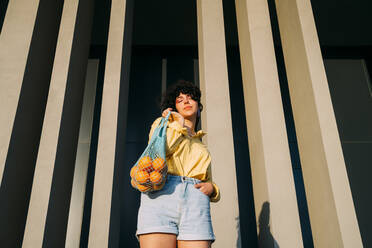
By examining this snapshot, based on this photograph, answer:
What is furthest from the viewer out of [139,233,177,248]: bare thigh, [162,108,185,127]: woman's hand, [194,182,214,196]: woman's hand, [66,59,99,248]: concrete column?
[66,59,99,248]: concrete column

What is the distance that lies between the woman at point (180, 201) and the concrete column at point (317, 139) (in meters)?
1.54

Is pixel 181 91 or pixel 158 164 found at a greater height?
pixel 181 91

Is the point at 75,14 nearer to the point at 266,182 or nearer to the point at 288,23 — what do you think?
the point at 288,23

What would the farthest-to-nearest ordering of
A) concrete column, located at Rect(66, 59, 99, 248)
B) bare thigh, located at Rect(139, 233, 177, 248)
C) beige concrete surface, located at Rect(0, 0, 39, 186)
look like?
1. concrete column, located at Rect(66, 59, 99, 248)
2. beige concrete surface, located at Rect(0, 0, 39, 186)
3. bare thigh, located at Rect(139, 233, 177, 248)

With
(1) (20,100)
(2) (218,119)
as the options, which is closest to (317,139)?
(2) (218,119)

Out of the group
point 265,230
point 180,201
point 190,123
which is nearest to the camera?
point 180,201

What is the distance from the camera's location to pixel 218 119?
2.84 metres

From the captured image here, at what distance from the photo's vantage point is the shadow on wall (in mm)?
2430

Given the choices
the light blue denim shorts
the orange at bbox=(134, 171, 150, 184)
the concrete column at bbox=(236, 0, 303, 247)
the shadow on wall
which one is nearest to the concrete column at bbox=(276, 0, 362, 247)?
the concrete column at bbox=(236, 0, 303, 247)

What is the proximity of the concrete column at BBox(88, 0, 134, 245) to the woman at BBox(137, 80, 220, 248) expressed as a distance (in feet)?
4.06

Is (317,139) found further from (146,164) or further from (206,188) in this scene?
(146,164)

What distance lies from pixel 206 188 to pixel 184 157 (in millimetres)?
235

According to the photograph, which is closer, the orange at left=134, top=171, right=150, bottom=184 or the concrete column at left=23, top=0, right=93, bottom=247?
the orange at left=134, top=171, right=150, bottom=184

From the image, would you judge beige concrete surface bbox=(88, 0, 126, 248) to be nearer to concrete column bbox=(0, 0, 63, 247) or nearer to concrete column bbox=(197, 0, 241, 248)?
concrete column bbox=(0, 0, 63, 247)
